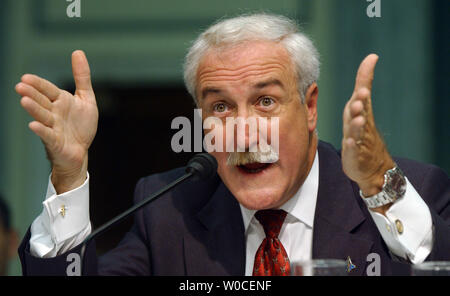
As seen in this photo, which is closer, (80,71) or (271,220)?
(80,71)

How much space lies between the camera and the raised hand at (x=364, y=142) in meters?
1.65

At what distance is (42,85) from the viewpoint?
1.81m

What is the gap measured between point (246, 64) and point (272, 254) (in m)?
0.61

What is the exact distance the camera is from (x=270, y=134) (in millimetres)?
2068

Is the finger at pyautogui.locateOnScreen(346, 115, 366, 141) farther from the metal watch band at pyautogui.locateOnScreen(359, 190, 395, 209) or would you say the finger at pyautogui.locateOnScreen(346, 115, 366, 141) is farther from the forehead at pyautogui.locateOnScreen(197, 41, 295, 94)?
the forehead at pyautogui.locateOnScreen(197, 41, 295, 94)

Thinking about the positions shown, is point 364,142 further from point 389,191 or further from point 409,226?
point 409,226

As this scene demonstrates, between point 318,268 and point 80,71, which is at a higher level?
point 80,71

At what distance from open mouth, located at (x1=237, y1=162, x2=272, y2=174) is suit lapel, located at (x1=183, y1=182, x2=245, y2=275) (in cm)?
26

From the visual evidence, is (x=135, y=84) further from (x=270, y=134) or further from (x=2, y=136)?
(x=270, y=134)

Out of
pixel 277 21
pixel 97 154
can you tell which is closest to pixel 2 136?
pixel 97 154

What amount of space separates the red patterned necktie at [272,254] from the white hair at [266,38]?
43cm

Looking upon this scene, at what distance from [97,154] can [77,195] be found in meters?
3.36

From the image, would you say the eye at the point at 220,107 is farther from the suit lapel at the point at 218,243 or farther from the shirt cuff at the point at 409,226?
the shirt cuff at the point at 409,226

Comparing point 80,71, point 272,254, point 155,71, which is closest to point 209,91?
point 80,71
